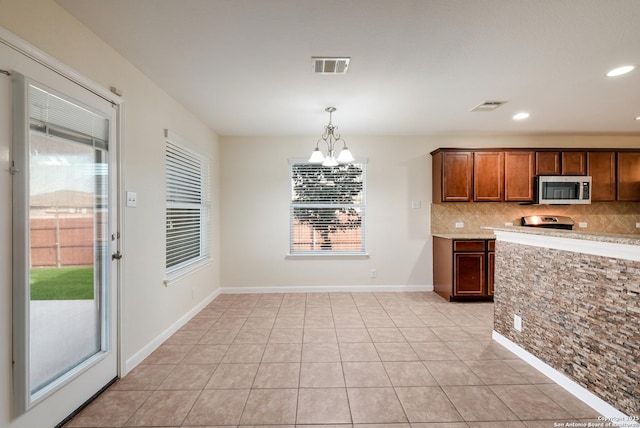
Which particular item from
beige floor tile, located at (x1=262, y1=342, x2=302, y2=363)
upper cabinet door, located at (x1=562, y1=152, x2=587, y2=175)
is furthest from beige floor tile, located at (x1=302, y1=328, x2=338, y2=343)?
upper cabinet door, located at (x1=562, y1=152, x2=587, y2=175)

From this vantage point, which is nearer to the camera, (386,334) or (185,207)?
(386,334)

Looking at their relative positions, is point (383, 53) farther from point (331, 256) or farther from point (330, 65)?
point (331, 256)

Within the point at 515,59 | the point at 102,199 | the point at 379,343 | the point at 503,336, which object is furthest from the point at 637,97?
the point at 102,199

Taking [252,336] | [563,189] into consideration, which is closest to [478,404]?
[252,336]

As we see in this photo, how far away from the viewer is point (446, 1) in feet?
5.71

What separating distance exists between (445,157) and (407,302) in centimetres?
226

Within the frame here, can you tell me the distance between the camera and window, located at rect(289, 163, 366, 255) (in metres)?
4.81

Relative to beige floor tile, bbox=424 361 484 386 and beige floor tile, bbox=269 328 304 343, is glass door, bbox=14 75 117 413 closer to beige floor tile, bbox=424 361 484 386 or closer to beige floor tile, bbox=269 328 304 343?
beige floor tile, bbox=269 328 304 343

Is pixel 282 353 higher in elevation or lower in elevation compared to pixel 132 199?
lower

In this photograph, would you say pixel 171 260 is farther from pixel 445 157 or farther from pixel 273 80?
pixel 445 157

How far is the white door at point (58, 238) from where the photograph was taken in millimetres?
1539

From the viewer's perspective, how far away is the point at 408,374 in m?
2.36

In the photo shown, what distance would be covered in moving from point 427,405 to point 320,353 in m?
1.03

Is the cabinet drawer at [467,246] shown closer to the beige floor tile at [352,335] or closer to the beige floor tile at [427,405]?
the beige floor tile at [352,335]
